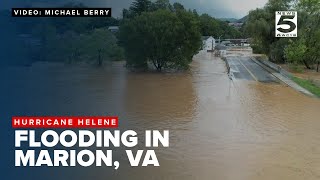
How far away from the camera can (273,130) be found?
1612 centimetres

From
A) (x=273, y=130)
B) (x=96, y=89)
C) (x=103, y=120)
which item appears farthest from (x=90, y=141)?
(x=96, y=89)

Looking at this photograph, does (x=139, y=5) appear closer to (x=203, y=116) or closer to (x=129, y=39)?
(x=129, y=39)

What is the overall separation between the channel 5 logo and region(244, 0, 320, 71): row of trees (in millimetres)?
573

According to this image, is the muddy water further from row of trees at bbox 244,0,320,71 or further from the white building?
the white building

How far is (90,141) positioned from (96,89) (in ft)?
44.7

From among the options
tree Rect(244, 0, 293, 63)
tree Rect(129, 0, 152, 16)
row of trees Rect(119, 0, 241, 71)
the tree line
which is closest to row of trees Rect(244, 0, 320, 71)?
tree Rect(244, 0, 293, 63)

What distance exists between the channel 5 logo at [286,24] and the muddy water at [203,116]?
11.0m

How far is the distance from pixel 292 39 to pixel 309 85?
12906mm

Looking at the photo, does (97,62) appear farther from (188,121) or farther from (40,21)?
(188,121)

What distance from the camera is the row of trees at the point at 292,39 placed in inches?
1496

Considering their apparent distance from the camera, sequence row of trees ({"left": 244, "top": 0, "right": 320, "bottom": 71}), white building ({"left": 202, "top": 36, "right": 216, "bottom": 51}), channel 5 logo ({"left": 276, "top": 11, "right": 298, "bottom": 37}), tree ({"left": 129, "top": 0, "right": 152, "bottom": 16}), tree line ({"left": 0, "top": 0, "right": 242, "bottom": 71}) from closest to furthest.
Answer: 1. tree line ({"left": 0, "top": 0, "right": 242, "bottom": 71})
2. row of trees ({"left": 244, "top": 0, "right": 320, "bottom": 71})
3. channel 5 logo ({"left": 276, "top": 11, "right": 298, "bottom": 37})
4. tree ({"left": 129, "top": 0, "right": 152, "bottom": 16})
5. white building ({"left": 202, "top": 36, "right": 216, "bottom": 51})

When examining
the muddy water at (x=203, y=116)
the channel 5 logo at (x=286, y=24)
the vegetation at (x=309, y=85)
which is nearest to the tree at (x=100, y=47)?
the muddy water at (x=203, y=116)

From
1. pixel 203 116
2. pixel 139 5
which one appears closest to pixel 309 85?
pixel 203 116

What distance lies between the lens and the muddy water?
1158 cm
